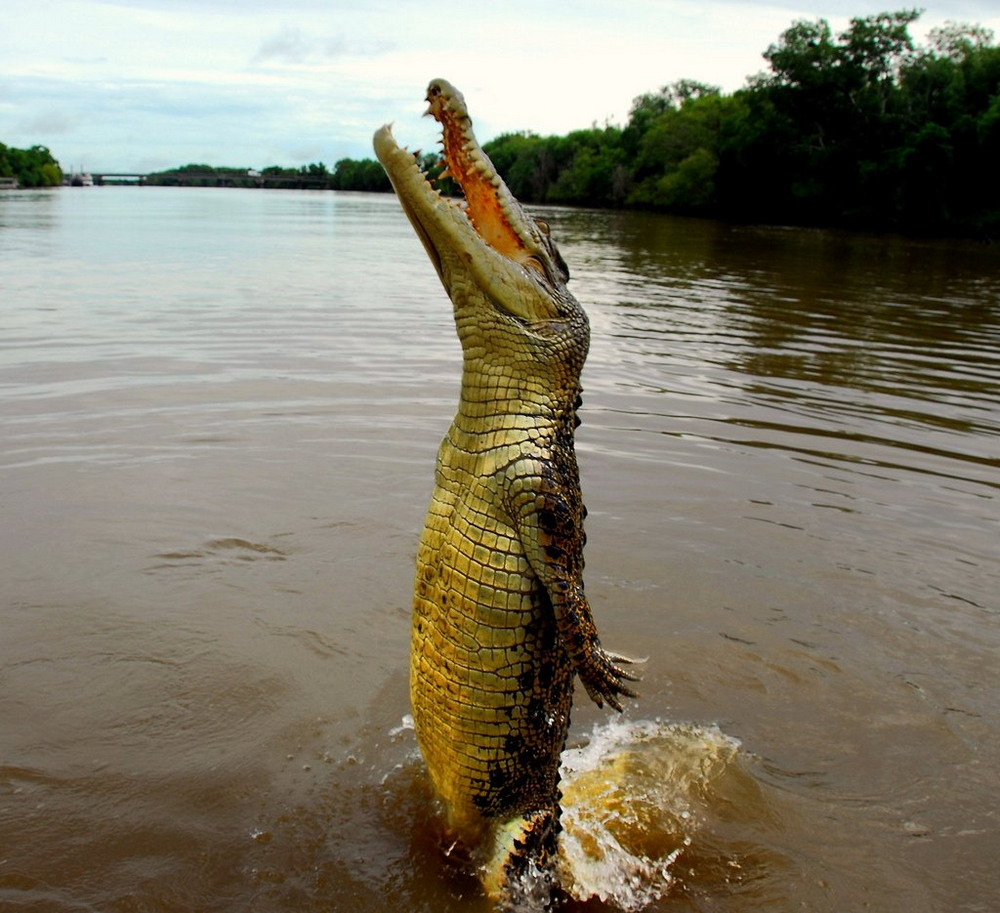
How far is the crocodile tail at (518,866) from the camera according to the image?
3104 mm

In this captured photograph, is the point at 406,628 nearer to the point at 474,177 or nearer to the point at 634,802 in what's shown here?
the point at 634,802

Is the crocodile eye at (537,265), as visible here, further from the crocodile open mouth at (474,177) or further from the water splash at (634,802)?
the water splash at (634,802)

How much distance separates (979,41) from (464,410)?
193ft

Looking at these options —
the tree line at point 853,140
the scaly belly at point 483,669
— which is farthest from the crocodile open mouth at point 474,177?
the tree line at point 853,140

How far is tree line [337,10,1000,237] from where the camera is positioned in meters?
44.0

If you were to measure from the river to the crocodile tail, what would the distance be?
0.10 metres

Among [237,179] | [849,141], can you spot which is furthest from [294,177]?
[849,141]

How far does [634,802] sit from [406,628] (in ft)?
5.43

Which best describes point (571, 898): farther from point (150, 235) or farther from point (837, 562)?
point (150, 235)

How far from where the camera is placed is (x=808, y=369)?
36.0 feet

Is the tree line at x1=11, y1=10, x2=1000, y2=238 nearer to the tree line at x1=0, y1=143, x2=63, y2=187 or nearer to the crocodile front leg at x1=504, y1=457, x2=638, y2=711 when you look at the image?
the crocodile front leg at x1=504, y1=457, x2=638, y2=711

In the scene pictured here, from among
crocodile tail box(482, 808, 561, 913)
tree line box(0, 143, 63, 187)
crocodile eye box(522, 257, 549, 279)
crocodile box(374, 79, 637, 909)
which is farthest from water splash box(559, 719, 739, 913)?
tree line box(0, 143, 63, 187)

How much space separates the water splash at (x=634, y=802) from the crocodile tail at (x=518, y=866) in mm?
141

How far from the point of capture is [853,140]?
50625 mm
